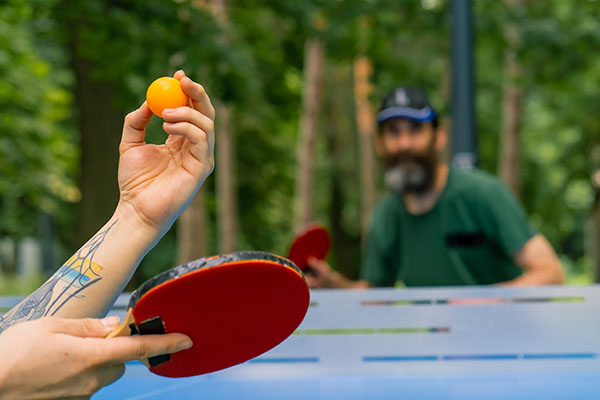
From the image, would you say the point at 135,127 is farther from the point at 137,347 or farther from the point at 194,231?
the point at 194,231

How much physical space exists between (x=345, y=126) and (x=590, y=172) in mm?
7520

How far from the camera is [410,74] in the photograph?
40.0 feet

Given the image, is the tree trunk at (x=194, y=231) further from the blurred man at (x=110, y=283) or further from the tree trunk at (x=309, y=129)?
the blurred man at (x=110, y=283)

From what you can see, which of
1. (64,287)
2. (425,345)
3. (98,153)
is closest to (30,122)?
(98,153)

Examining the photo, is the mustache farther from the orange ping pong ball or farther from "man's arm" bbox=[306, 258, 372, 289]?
the orange ping pong ball

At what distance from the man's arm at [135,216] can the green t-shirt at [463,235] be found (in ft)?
6.62

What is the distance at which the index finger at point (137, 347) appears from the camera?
5.05 feet

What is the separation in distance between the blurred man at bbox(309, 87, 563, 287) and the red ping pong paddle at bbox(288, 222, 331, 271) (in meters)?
0.06

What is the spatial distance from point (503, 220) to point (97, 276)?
2249 mm

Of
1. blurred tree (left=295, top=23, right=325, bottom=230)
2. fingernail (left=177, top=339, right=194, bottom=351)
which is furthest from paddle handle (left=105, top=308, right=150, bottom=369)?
blurred tree (left=295, top=23, right=325, bottom=230)

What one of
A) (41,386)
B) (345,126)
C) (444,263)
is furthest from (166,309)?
(345,126)

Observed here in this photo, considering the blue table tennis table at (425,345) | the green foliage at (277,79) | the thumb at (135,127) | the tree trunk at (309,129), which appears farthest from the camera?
the tree trunk at (309,129)

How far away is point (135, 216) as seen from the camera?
194cm

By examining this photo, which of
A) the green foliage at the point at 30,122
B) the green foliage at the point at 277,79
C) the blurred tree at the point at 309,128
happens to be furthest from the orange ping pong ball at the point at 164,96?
the blurred tree at the point at 309,128
